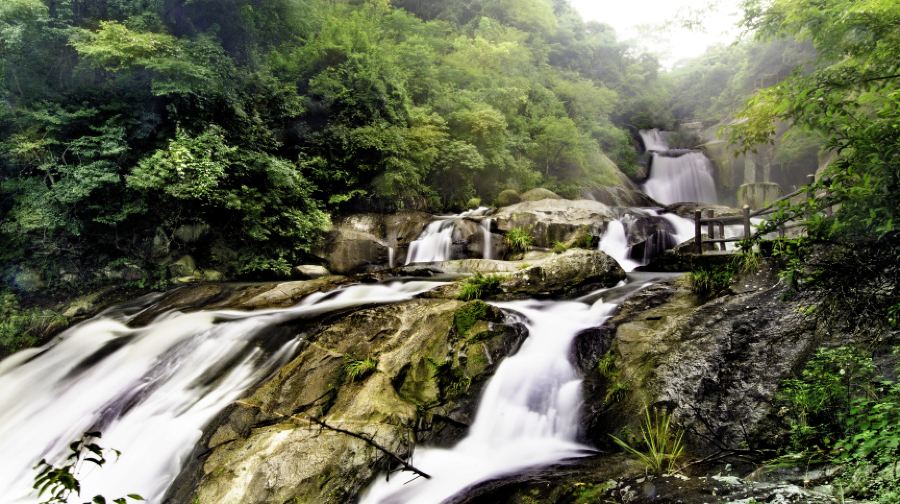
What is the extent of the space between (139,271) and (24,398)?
468 centimetres

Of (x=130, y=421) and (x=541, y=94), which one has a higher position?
(x=541, y=94)

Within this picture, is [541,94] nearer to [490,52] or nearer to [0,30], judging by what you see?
[490,52]

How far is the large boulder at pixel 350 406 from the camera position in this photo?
176 inches

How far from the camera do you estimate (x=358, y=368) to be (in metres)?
5.75

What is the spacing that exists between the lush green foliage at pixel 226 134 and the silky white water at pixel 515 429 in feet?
27.4

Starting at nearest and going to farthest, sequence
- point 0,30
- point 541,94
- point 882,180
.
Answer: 1. point 882,180
2. point 0,30
3. point 541,94

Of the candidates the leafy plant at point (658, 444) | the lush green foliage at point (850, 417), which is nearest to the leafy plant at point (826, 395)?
the lush green foliage at point (850, 417)

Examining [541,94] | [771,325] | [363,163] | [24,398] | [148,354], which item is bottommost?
[24,398]

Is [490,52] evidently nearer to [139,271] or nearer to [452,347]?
[139,271]

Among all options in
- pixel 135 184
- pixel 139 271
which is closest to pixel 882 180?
pixel 135 184

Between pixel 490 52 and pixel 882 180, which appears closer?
pixel 882 180

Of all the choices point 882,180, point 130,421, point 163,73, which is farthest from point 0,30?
point 882,180

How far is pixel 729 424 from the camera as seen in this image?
14.8 feet

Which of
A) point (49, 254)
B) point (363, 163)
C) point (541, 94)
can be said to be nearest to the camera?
point (49, 254)
